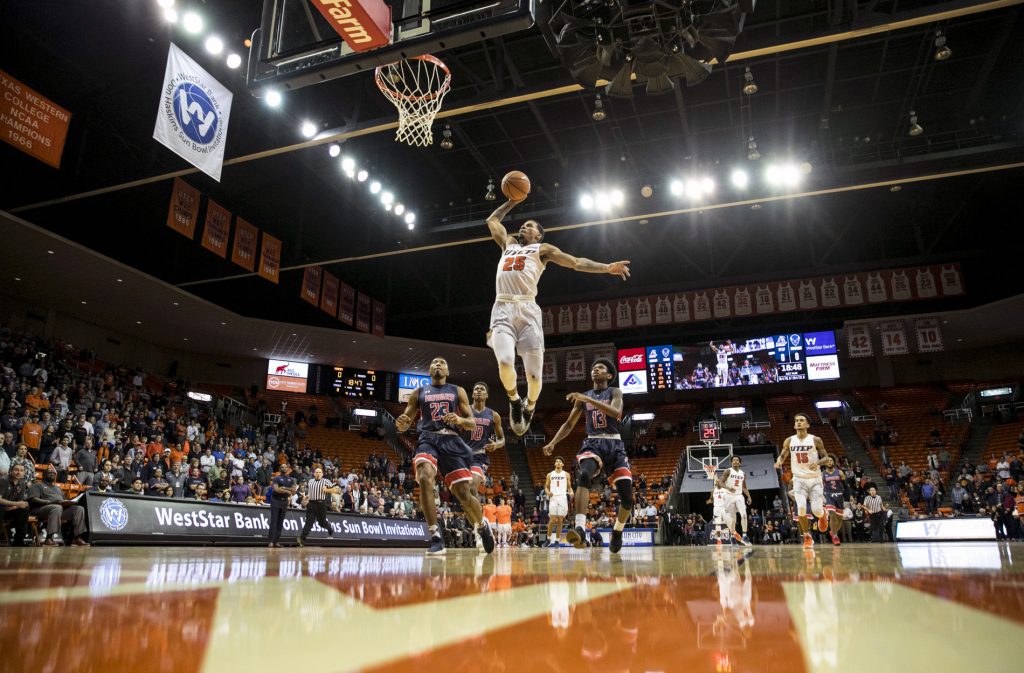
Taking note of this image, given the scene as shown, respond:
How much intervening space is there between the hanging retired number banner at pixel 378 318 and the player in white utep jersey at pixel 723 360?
42.7 ft

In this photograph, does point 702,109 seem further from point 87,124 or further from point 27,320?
point 27,320

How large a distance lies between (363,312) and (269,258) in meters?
5.98

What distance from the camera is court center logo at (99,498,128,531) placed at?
983cm

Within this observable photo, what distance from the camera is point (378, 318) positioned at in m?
24.4

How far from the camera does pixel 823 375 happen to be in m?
24.8

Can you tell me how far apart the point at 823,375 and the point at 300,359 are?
22748 mm

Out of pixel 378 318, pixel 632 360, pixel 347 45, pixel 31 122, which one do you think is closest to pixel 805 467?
pixel 347 45

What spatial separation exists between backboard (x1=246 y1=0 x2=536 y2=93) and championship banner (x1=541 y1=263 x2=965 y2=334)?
16.7m

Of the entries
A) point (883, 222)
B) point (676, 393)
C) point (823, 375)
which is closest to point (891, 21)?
point (883, 222)

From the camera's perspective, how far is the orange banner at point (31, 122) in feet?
36.3

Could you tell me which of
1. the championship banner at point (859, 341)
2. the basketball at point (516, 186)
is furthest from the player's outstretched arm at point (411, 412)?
the championship banner at point (859, 341)

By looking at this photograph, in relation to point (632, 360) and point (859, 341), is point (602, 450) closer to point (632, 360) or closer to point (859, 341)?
point (632, 360)

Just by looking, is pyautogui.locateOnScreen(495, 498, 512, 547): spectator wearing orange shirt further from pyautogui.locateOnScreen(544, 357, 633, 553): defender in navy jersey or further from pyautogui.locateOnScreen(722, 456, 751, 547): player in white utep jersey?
pyautogui.locateOnScreen(544, 357, 633, 553): defender in navy jersey

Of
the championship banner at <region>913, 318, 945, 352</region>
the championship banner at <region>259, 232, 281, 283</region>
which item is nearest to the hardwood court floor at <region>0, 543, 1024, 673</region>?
the championship banner at <region>259, 232, 281, 283</region>
